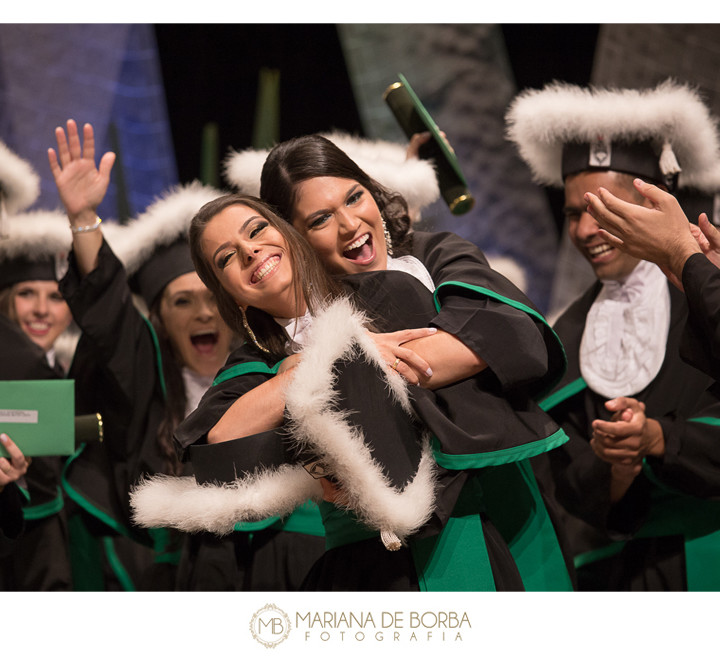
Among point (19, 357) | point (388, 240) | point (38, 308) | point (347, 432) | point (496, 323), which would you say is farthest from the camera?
point (38, 308)

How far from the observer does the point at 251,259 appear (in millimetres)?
2207

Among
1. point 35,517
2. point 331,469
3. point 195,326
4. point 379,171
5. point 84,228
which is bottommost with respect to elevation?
point 35,517

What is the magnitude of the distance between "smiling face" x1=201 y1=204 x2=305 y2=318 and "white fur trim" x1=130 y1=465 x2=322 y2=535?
1.45 ft

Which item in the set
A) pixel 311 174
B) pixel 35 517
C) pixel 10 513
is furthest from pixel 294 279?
pixel 35 517

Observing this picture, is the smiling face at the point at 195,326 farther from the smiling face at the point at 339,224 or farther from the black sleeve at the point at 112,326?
the smiling face at the point at 339,224

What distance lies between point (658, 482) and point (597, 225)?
0.85 meters

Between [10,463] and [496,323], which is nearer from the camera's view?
[496,323]

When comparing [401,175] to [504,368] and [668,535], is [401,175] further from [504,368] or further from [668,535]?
[668,535]

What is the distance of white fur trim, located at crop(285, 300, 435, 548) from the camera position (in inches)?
77.3

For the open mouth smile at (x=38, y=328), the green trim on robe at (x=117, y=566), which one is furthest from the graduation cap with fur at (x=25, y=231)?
the green trim on robe at (x=117, y=566)

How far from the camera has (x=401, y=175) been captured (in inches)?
103

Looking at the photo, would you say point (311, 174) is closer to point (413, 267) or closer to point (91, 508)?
point (413, 267)

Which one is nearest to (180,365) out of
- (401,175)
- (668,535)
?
(401,175)

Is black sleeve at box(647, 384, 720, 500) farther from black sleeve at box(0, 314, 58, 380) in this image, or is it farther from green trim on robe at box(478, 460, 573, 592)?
black sleeve at box(0, 314, 58, 380)
